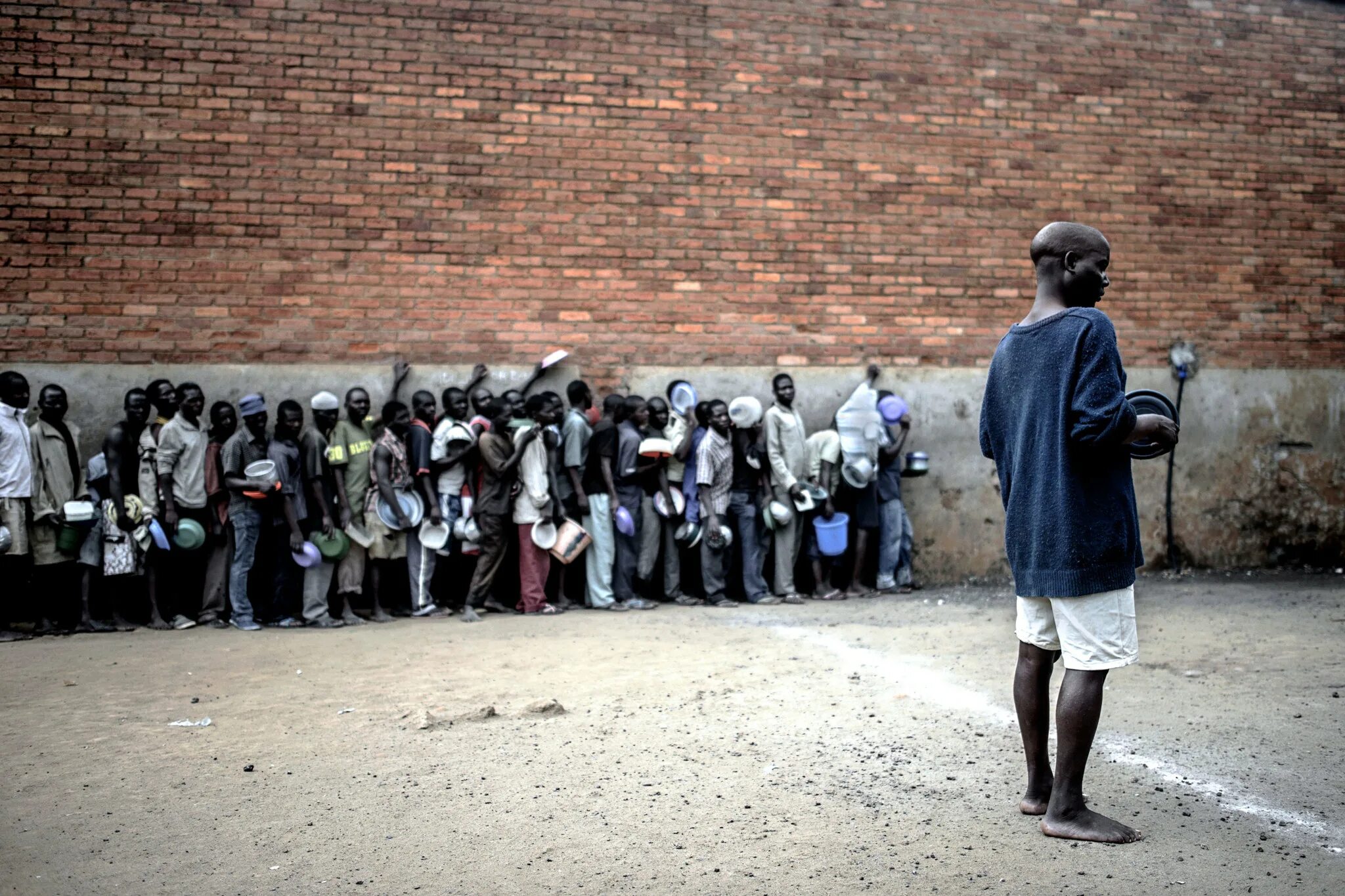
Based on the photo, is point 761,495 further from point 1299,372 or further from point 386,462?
point 1299,372

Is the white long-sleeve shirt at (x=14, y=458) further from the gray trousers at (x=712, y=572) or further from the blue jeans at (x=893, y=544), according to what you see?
the blue jeans at (x=893, y=544)

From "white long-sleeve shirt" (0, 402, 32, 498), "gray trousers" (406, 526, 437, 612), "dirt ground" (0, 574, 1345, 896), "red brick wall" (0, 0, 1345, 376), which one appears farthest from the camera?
"red brick wall" (0, 0, 1345, 376)

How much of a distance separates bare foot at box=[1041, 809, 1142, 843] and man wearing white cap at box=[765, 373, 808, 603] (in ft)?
17.8

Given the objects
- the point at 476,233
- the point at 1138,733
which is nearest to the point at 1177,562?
the point at 1138,733

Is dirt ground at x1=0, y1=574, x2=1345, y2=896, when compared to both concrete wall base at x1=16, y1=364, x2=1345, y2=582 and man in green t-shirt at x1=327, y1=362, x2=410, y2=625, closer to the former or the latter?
man in green t-shirt at x1=327, y1=362, x2=410, y2=625

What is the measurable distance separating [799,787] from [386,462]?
16.7 ft

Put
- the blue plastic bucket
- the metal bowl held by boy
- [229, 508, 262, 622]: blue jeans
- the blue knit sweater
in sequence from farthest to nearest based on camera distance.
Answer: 1. the blue plastic bucket
2. [229, 508, 262, 622]: blue jeans
3. the metal bowl held by boy
4. the blue knit sweater

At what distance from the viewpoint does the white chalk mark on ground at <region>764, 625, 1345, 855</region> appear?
3.52 m

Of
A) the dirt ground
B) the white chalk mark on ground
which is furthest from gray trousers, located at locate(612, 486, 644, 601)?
the white chalk mark on ground

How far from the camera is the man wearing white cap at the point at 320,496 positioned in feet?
26.3

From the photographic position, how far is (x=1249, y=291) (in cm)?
1036

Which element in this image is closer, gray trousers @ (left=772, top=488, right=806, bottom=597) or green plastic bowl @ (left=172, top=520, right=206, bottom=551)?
green plastic bowl @ (left=172, top=520, right=206, bottom=551)

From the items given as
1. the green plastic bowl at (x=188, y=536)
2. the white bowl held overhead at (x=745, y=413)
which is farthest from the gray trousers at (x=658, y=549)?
the green plastic bowl at (x=188, y=536)

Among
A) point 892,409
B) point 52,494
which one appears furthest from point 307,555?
point 892,409
